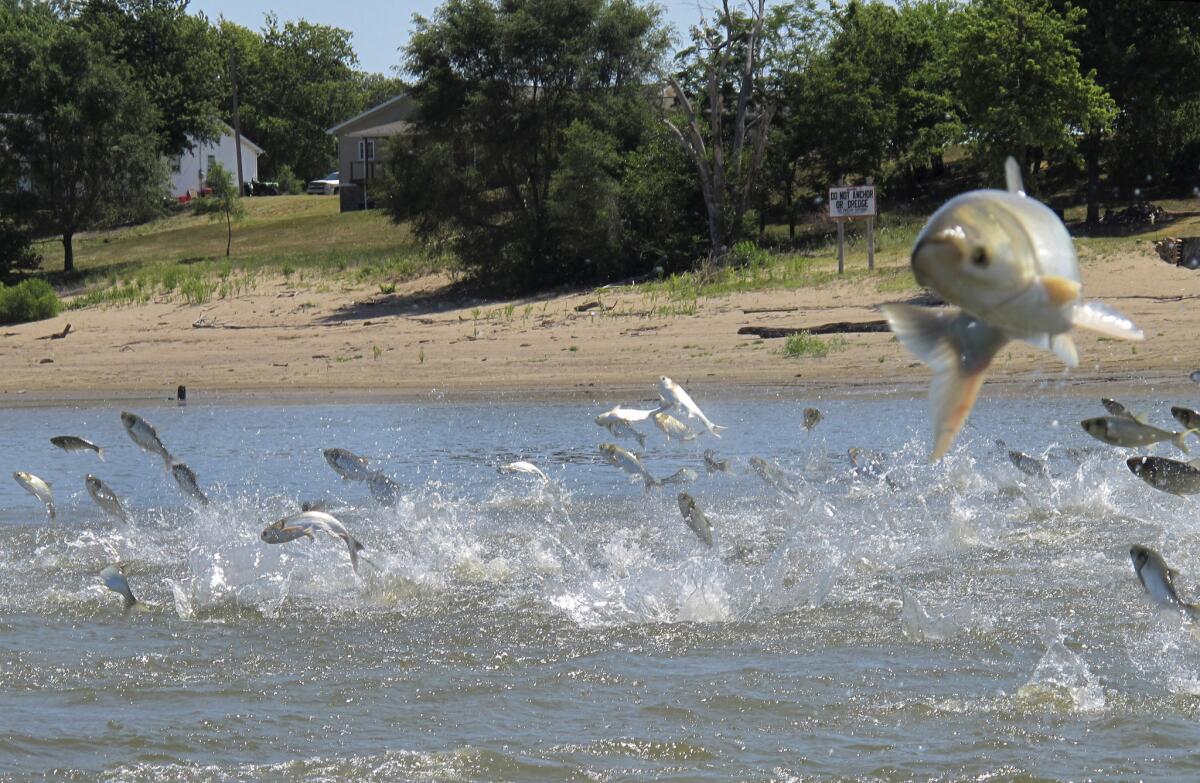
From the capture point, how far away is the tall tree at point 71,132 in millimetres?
41438

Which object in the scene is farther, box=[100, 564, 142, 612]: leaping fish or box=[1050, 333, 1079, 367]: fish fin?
box=[100, 564, 142, 612]: leaping fish

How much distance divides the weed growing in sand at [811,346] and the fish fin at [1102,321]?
1763 cm

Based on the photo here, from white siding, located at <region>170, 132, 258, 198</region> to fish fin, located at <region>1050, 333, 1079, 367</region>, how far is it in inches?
2517

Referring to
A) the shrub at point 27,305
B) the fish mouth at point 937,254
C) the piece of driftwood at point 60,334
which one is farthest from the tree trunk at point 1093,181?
the fish mouth at point 937,254

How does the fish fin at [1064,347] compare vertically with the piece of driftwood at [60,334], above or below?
above

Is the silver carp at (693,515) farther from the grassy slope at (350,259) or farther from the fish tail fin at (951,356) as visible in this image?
the grassy slope at (350,259)

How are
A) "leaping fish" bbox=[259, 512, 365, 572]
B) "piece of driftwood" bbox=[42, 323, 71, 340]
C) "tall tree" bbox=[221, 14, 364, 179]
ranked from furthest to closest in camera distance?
"tall tree" bbox=[221, 14, 364, 179], "piece of driftwood" bbox=[42, 323, 71, 340], "leaping fish" bbox=[259, 512, 365, 572]

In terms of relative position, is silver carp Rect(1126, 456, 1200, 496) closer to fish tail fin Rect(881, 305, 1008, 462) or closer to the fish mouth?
fish tail fin Rect(881, 305, 1008, 462)

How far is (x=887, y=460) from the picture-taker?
13039mm

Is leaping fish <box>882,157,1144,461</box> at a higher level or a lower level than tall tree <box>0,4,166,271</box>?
lower

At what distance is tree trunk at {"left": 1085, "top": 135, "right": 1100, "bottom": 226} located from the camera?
30828mm

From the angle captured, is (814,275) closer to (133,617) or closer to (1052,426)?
(1052,426)

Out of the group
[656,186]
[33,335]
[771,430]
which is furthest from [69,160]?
[771,430]

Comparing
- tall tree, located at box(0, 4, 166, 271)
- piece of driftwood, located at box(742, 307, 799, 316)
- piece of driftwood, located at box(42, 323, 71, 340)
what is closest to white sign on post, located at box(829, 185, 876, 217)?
piece of driftwood, located at box(742, 307, 799, 316)
